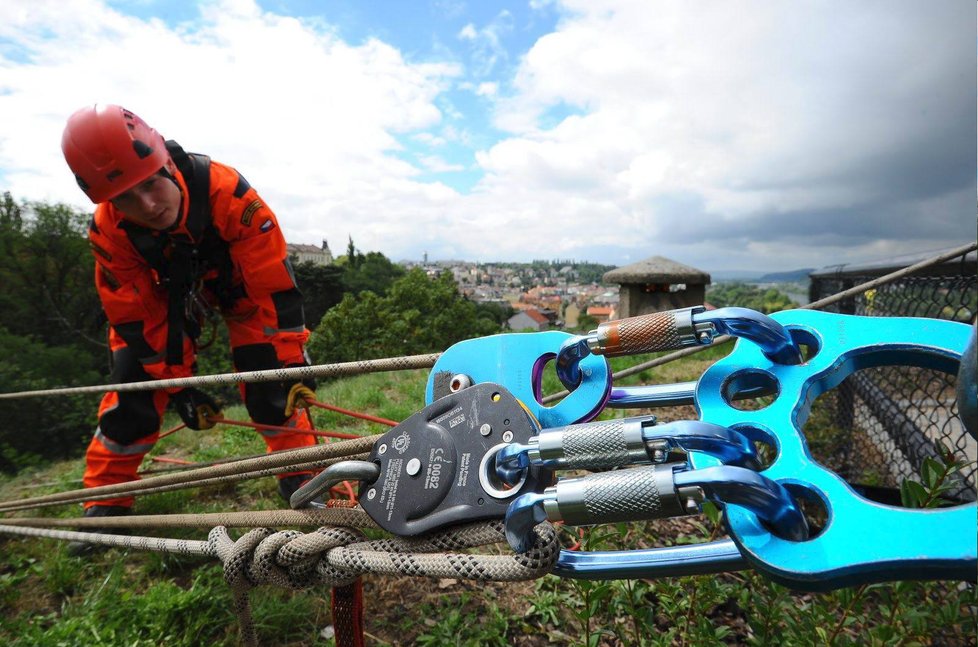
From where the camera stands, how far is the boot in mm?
2418

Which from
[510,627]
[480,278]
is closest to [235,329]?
[510,627]

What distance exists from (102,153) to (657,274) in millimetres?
5762

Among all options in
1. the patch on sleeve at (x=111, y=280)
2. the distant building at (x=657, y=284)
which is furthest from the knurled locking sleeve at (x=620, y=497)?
the distant building at (x=657, y=284)

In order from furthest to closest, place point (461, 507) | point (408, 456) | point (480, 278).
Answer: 1. point (480, 278)
2. point (408, 456)
3. point (461, 507)

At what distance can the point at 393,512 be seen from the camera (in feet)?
3.46

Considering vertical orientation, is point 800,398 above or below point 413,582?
above

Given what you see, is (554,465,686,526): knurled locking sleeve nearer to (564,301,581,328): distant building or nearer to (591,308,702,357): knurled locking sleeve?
(591,308,702,357): knurled locking sleeve

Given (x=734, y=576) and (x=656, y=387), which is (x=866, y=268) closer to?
(x=734, y=576)

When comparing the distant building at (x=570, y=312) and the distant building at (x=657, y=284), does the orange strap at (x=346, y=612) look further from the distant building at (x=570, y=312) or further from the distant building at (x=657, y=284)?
the distant building at (x=570, y=312)

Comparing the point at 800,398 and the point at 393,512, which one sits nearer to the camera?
the point at 800,398

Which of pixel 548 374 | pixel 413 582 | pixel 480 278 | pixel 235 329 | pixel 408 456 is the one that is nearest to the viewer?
pixel 408 456

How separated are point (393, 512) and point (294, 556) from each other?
0.25 meters

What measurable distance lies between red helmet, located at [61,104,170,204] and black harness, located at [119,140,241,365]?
192 millimetres

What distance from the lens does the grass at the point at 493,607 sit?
4.94 feet
